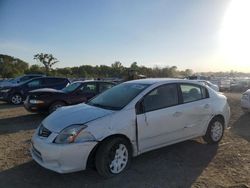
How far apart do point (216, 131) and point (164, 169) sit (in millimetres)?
2072

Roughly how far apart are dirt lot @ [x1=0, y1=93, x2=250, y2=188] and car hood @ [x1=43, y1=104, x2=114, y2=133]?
2.76ft

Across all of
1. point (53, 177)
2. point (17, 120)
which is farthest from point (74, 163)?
point (17, 120)

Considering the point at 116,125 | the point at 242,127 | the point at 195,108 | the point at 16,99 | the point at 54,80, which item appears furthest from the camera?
the point at 54,80

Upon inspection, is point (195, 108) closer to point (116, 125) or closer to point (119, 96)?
point (119, 96)

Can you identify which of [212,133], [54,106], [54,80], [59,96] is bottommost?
[212,133]

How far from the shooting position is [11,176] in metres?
4.55

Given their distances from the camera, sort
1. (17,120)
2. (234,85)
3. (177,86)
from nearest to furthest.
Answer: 1. (177,86)
2. (17,120)
3. (234,85)

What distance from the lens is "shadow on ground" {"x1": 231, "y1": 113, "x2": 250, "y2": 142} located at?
7.39 meters

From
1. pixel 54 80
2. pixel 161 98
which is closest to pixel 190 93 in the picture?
pixel 161 98

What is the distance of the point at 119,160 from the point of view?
4562 mm

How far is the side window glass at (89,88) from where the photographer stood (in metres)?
10.7

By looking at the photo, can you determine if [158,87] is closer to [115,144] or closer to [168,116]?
[168,116]

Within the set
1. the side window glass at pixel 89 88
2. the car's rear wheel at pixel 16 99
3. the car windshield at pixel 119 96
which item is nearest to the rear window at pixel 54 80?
the car's rear wheel at pixel 16 99

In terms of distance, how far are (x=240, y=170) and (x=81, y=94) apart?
22.9 ft
